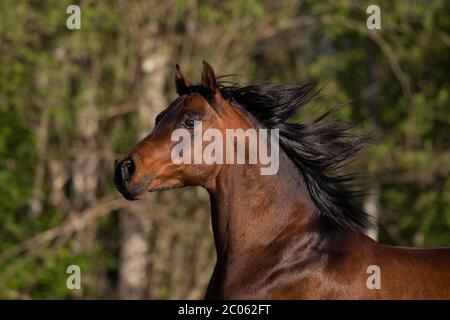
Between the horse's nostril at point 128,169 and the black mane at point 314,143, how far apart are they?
1.84 ft

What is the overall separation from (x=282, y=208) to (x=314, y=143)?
1.40 ft

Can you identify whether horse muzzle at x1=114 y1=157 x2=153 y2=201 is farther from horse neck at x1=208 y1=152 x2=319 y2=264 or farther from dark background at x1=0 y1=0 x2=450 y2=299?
dark background at x1=0 y1=0 x2=450 y2=299

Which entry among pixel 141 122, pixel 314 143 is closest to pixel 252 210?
pixel 314 143

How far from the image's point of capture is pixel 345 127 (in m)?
5.30

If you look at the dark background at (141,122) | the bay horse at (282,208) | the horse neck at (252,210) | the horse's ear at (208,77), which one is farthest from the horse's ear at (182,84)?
the dark background at (141,122)

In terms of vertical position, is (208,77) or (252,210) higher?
(208,77)

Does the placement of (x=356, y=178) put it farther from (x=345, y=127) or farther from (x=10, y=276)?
(x=10, y=276)

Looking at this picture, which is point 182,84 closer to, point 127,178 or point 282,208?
point 127,178

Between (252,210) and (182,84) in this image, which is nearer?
(252,210)

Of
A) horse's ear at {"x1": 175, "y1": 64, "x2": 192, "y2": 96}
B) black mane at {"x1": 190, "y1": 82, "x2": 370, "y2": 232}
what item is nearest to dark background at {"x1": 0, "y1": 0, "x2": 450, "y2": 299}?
horse's ear at {"x1": 175, "y1": 64, "x2": 192, "y2": 96}

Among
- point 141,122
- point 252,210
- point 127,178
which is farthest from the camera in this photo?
point 141,122

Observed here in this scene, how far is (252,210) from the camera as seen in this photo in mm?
4977

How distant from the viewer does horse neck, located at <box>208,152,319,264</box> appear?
4949mm
